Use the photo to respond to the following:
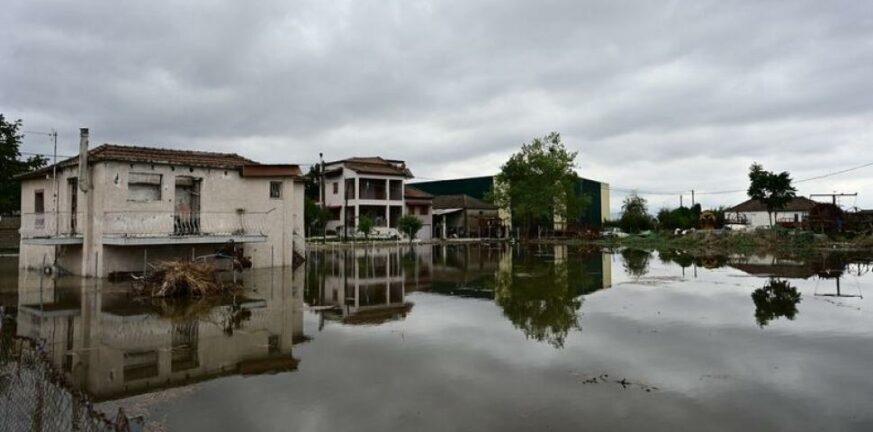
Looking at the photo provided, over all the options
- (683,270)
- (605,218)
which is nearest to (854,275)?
(683,270)

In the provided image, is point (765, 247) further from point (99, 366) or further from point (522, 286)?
point (99, 366)

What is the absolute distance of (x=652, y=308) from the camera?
13.1 meters

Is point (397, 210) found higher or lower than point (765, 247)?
higher

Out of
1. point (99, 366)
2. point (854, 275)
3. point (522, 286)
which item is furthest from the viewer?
point (854, 275)

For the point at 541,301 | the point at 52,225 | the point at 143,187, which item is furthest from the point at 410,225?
the point at 541,301

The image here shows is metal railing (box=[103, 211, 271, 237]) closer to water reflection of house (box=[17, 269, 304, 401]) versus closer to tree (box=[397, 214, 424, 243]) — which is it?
water reflection of house (box=[17, 269, 304, 401])

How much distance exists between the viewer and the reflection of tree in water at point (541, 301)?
1046 cm

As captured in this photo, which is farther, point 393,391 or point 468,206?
point 468,206

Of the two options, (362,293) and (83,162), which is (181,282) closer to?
(362,293)

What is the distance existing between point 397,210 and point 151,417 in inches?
1995

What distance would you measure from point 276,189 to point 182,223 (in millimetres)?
4181

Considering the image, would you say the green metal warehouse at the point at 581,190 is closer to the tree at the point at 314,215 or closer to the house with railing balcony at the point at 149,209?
the tree at the point at 314,215

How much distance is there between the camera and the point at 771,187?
155 ft

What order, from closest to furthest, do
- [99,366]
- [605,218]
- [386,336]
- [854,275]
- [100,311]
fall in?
[99,366], [386,336], [100,311], [854,275], [605,218]
